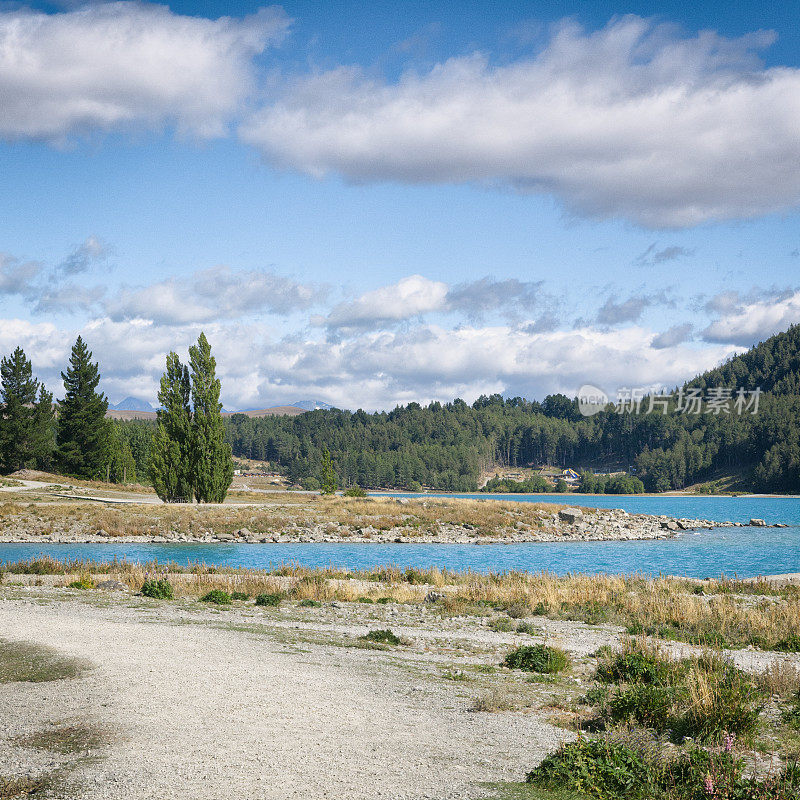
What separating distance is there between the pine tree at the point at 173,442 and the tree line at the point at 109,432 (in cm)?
8

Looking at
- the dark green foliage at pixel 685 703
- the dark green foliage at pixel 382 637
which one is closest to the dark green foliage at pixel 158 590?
the dark green foliage at pixel 382 637

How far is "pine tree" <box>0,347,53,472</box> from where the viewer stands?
76000 mm

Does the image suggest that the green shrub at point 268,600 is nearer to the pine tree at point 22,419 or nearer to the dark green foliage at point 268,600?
the dark green foliage at point 268,600

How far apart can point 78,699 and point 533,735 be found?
239 inches

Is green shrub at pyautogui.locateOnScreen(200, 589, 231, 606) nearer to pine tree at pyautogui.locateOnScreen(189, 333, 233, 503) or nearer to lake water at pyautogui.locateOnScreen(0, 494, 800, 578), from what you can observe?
lake water at pyautogui.locateOnScreen(0, 494, 800, 578)

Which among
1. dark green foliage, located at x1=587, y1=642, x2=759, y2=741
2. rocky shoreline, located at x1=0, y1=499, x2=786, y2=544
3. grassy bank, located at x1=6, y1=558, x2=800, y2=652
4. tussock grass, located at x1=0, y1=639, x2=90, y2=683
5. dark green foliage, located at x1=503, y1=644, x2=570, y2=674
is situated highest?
dark green foliage, located at x1=587, y1=642, x2=759, y2=741

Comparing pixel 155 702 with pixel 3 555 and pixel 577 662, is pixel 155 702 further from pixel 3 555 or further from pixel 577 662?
pixel 3 555

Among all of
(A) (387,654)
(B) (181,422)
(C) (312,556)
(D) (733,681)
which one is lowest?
(C) (312,556)

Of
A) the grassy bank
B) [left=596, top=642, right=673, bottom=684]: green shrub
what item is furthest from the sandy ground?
the grassy bank

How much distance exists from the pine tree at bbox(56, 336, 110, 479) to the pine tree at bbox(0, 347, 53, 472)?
71.2 inches

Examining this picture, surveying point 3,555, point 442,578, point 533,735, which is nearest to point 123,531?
point 3,555

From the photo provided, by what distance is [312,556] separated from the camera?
44812 mm

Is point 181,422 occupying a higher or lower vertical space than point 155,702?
higher

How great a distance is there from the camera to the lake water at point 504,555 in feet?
132
